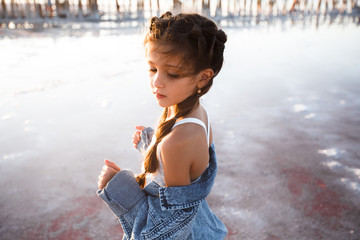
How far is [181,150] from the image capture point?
3.79ft

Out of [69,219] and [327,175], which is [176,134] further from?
[327,175]

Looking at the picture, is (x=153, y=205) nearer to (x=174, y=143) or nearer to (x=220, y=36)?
(x=174, y=143)

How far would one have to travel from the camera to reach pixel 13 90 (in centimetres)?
543

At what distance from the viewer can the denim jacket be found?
4.00 feet

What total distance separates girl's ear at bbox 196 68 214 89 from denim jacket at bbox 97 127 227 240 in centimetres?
42

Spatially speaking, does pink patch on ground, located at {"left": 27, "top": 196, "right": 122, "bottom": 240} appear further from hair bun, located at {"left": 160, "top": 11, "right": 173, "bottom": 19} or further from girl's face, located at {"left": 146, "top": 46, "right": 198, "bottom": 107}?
hair bun, located at {"left": 160, "top": 11, "right": 173, "bottom": 19}

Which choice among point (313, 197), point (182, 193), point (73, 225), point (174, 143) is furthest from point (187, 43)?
point (313, 197)

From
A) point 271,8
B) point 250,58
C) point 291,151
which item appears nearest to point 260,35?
point 250,58

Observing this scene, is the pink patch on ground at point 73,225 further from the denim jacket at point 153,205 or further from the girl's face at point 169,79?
the girl's face at point 169,79

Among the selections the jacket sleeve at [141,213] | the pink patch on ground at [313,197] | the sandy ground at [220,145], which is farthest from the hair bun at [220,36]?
the pink patch on ground at [313,197]

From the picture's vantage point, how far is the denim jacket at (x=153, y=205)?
4.00ft

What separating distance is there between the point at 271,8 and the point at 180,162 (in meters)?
27.4

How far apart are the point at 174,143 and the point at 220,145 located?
8.56 feet

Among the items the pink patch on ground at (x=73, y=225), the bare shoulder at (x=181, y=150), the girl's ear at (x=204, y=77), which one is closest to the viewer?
the bare shoulder at (x=181, y=150)
